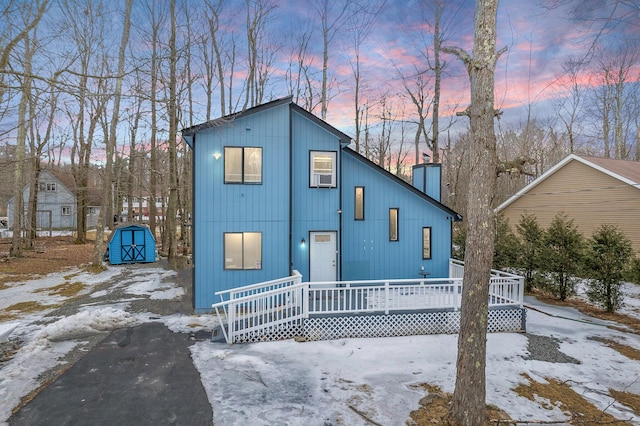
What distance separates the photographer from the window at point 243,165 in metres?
9.88

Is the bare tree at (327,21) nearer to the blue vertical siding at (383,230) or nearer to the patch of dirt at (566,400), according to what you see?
the blue vertical siding at (383,230)

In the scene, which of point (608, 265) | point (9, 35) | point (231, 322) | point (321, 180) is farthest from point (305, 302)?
point (608, 265)

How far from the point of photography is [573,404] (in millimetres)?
5152

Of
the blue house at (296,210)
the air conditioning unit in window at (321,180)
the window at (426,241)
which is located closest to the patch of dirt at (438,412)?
the blue house at (296,210)

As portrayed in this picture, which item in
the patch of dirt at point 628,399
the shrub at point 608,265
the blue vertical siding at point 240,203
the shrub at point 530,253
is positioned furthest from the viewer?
the shrub at point 530,253

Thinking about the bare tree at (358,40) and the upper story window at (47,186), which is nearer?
the bare tree at (358,40)

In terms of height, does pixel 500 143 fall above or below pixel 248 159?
above

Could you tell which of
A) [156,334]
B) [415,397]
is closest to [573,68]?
[415,397]

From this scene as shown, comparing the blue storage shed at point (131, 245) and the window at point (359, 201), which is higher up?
the window at point (359, 201)

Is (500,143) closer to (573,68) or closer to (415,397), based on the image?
(573,68)

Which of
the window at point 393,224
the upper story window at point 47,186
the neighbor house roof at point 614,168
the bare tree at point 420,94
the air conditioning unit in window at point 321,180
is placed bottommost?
the window at point 393,224

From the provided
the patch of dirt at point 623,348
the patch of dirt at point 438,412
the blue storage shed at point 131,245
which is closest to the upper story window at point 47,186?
the blue storage shed at point 131,245

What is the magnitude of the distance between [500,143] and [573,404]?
34.1m

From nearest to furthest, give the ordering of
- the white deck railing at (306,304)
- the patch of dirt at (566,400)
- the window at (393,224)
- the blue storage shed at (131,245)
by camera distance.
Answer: the patch of dirt at (566,400)
the white deck railing at (306,304)
the window at (393,224)
the blue storage shed at (131,245)
